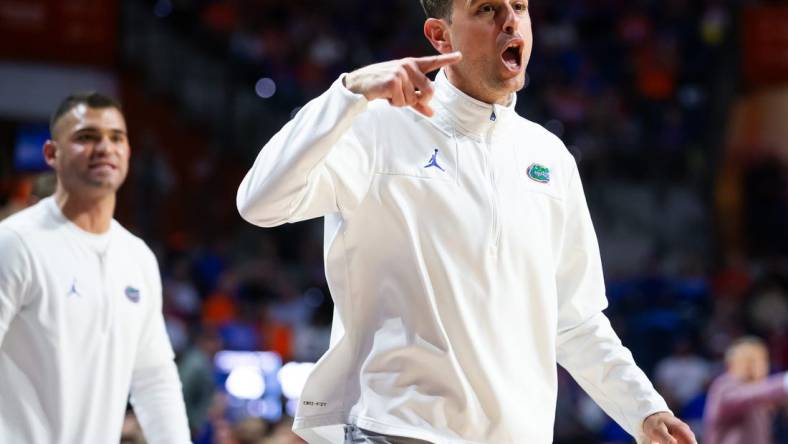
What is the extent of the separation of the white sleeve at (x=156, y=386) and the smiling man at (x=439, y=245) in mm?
1477

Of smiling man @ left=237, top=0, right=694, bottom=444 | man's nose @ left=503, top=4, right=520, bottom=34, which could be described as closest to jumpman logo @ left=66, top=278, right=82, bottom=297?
smiling man @ left=237, top=0, right=694, bottom=444

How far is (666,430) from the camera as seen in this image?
346cm

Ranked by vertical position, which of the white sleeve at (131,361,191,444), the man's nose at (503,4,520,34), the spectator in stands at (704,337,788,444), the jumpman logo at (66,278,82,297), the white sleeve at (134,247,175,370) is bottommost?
the spectator in stands at (704,337,788,444)

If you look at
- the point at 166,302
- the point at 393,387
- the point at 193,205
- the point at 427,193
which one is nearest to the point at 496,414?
the point at 393,387

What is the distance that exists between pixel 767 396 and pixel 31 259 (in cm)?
531

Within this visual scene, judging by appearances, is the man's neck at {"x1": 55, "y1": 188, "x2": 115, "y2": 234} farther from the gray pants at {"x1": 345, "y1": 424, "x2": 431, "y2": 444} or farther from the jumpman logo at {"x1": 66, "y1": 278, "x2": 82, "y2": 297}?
the gray pants at {"x1": 345, "y1": 424, "x2": 431, "y2": 444}

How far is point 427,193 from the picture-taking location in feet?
10.9

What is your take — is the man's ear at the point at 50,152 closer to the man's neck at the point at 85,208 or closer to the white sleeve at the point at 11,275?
the man's neck at the point at 85,208

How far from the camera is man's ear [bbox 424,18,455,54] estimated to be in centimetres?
360

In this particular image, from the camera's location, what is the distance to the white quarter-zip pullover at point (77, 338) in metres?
4.59

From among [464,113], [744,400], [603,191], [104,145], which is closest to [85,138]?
[104,145]

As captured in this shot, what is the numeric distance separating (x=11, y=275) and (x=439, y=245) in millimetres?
2041

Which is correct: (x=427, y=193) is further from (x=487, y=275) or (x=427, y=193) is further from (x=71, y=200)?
(x=71, y=200)

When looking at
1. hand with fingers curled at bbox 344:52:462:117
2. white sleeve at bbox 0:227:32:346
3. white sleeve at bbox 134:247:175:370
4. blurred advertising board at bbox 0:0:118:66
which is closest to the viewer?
hand with fingers curled at bbox 344:52:462:117
